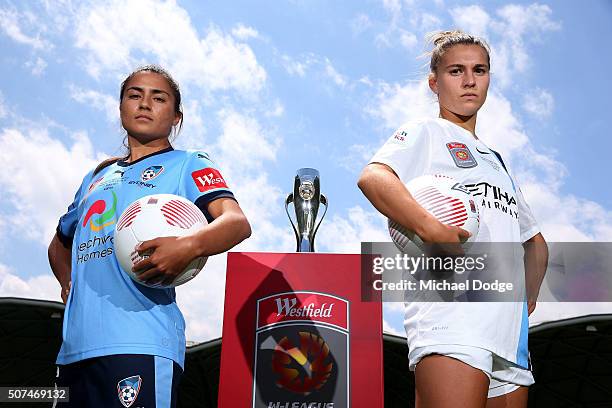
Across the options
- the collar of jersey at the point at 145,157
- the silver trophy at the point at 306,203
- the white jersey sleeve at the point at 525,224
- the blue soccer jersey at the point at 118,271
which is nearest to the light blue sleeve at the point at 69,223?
the blue soccer jersey at the point at 118,271

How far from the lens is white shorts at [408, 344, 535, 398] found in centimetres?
→ 209

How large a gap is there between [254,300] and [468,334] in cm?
234

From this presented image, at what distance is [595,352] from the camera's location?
15938mm

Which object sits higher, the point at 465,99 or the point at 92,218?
the point at 465,99

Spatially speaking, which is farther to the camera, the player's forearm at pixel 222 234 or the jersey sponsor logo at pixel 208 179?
the jersey sponsor logo at pixel 208 179

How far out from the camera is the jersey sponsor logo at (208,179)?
110 inches

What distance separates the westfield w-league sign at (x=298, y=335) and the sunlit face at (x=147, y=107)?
1496 millimetres

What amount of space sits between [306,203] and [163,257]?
126 inches

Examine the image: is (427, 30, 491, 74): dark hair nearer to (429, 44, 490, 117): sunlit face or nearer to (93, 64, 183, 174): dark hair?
(429, 44, 490, 117): sunlit face

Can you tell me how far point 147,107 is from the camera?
3027mm

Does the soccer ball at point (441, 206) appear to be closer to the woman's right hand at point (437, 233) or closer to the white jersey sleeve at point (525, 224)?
the woman's right hand at point (437, 233)

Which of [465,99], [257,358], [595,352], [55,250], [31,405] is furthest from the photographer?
[31,405]

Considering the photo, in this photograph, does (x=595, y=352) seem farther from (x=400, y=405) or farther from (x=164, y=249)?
(x=164, y=249)

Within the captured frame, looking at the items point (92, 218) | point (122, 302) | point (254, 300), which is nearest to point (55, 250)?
point (92, 218)
